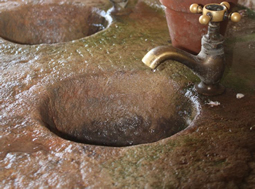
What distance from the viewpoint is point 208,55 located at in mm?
1564

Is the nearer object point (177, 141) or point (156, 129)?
point (177, 141)

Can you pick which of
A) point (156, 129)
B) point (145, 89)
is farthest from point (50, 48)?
point (156, 129)

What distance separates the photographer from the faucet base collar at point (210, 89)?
5.37ft

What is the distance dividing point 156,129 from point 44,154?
77 centimetres

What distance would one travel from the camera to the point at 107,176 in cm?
119

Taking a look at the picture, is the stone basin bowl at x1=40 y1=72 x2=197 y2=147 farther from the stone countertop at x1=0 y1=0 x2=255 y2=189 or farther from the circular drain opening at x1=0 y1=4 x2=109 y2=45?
the circular drain opening at x1=0 y1=4 x2=109 y2=45

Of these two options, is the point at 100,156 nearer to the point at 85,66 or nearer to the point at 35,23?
the point at 85,66

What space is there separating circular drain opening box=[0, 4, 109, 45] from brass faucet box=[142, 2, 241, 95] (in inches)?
53.0

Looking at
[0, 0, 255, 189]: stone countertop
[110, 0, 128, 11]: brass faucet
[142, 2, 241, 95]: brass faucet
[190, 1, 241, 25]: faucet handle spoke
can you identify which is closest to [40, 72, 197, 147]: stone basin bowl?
[0, 0, 255, 189]: stone countertop

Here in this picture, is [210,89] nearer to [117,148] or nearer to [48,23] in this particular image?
[117,148]

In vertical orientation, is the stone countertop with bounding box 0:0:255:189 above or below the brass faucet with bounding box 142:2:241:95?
below

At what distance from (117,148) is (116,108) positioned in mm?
649

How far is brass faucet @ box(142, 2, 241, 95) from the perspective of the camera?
1.43m

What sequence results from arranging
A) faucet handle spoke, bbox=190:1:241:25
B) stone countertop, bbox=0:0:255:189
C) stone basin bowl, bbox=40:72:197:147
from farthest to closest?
stone basin bowl, bbox=40:72:197:147 → faucet handle spoke, bbox=190:1:241:25 → stone countertop, bbox=0:0:255:189
